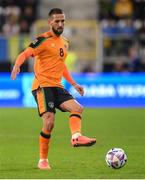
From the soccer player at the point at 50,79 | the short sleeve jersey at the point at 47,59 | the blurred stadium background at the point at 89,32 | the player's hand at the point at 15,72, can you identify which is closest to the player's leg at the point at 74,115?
the soccer player at the point at 50,79

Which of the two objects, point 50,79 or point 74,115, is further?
point 50,79

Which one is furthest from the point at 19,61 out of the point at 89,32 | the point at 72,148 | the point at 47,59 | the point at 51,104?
the point at 89,32

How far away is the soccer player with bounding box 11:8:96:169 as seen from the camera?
10.2 meters

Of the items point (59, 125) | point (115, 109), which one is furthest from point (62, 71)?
point (115, 109)

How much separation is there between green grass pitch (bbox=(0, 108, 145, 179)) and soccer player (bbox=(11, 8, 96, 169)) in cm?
53

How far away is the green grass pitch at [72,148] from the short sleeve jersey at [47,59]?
1.15 meters

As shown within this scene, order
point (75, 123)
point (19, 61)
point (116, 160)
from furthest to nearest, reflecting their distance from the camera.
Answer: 1. point (75, 123)
2. point (19, 61)
3. point (116, 160)

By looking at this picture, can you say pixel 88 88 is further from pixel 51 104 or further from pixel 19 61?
pixel 19 61

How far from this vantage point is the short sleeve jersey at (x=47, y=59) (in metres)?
10.4

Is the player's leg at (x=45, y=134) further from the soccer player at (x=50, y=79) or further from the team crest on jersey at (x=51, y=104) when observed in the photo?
the team crest on jersey at (x=51, y=104)

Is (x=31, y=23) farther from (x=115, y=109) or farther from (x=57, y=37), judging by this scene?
(x=57, y=37)

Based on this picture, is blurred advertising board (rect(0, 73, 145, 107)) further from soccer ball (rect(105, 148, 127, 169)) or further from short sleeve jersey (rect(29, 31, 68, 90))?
soccer ball (rect(105, 148, 127, 169))

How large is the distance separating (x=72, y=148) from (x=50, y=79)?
9.86 ft

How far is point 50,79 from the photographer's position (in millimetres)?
10406
